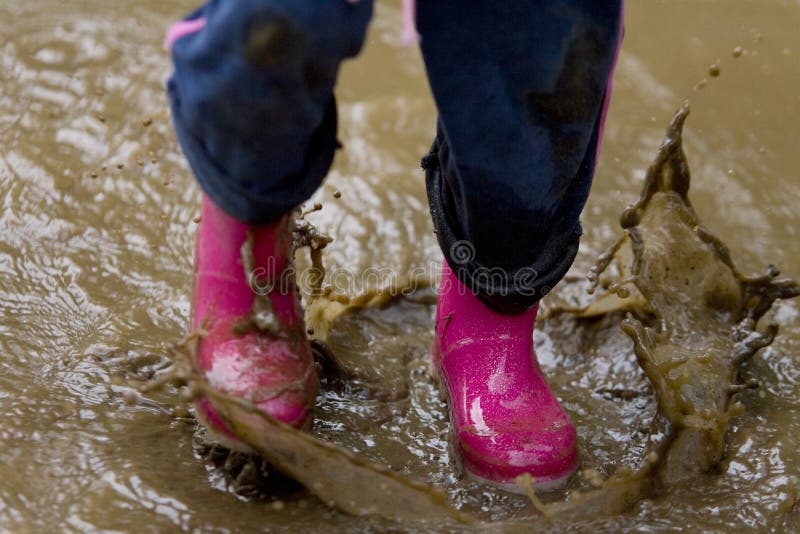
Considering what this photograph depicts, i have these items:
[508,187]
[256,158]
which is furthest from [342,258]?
[256,158]

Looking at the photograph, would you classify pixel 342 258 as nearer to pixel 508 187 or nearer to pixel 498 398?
pixel 498 398

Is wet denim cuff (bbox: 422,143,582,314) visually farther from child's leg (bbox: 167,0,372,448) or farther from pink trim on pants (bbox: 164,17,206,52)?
pink trim on pants (bbox: 164,17,206,52)

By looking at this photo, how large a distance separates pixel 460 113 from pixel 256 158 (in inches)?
12.3

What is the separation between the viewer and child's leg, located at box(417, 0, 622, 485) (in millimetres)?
1199

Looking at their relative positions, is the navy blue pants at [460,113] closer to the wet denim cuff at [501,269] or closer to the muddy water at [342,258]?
the wet denim cuff at [501,269]

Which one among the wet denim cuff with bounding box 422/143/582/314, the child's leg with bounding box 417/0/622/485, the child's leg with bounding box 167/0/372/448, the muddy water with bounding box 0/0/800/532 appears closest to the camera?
the child's leg with bounding box 167/0/372/448

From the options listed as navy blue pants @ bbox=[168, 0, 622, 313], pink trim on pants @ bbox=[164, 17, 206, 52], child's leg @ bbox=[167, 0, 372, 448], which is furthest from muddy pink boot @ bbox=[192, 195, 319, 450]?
pink trim on pants @ bbox=[164, 17, 206, 52]

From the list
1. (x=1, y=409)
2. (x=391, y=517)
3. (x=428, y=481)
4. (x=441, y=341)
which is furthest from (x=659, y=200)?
(x=1, y=409)

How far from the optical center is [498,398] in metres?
1.46

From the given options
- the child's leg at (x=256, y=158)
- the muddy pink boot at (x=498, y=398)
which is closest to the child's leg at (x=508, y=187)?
the muddy pink boot at (x=498, y=398)

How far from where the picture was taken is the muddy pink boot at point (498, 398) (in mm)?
1384

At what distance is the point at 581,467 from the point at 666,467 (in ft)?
0.41

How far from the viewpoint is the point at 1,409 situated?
1399 millimetres

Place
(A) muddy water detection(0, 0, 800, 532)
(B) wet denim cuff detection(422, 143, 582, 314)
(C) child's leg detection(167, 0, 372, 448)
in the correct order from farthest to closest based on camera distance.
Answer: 1. (B) wet denim cuff detection(422, 143, 582, 314)
2. (A) muddy water detection(0, 0, 800, 532)
3. (C) child's leg detection(167, 0, 372, 448)
